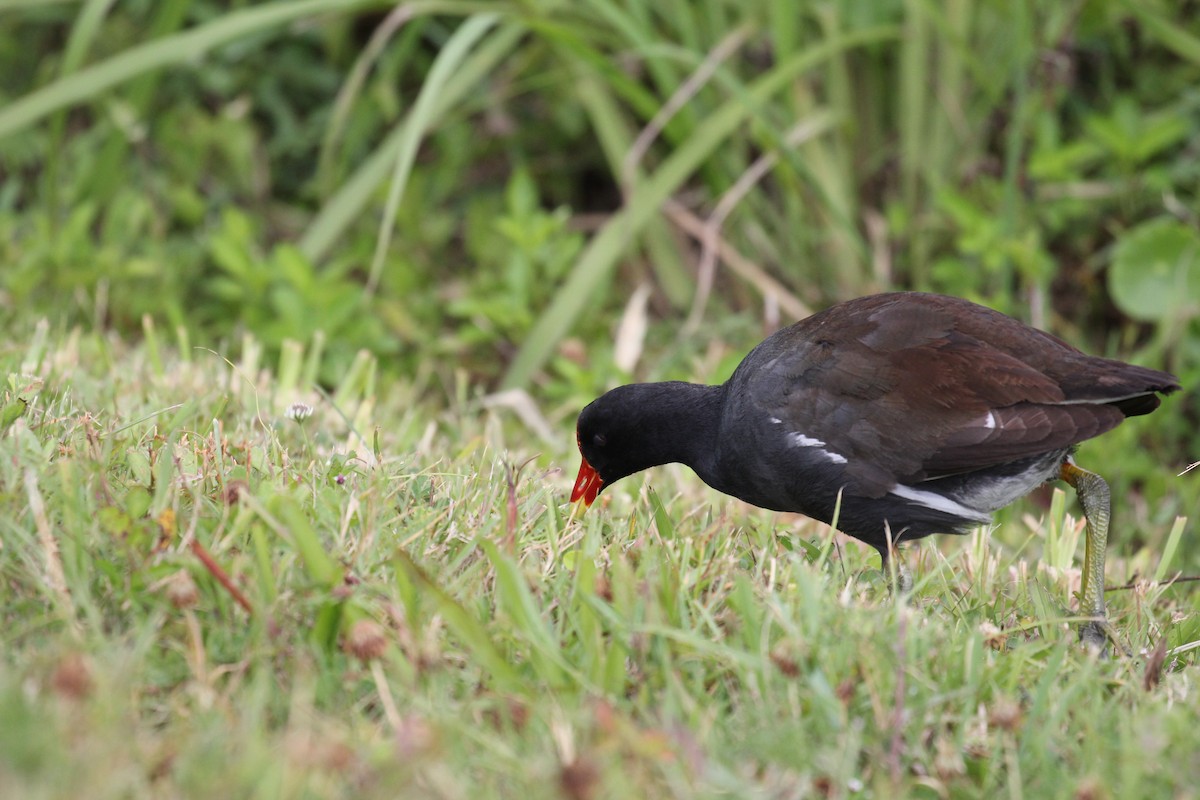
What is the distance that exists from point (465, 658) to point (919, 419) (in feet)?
4.29

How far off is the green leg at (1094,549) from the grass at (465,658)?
0.31ft

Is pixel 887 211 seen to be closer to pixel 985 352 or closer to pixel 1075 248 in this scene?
pixel 1075 248

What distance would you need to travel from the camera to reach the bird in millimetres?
2922

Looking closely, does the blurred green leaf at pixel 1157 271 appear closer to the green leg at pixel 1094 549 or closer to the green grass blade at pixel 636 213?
the green grass blade at pixel 636 213

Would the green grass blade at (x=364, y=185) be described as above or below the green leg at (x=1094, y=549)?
above

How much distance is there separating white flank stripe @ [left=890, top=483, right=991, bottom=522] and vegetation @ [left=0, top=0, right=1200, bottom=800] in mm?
132

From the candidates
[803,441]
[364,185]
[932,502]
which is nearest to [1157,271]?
[932,502]

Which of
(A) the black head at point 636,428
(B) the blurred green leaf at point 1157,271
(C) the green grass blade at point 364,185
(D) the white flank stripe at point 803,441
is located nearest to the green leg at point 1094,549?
(D) the white flank stripe at point 803,441

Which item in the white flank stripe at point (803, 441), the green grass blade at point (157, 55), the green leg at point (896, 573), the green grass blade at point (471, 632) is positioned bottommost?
the green leg at point (896, 573)

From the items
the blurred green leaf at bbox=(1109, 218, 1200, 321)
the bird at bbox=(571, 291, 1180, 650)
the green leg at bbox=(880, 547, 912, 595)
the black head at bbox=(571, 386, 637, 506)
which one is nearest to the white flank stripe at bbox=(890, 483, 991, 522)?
the bird at bbox=(571, 291, 1180, 650)

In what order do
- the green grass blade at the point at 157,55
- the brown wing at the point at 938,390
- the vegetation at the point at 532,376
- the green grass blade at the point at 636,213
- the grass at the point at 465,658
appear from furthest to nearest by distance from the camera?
the green grass blade at the point at 636,213 → the green grass blade at the point at 157,55 → the brown wing at the point at 938,390 → the vegetation at the point at 532,376 → the grass at the point at 465,658

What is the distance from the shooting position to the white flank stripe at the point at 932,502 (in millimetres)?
2955

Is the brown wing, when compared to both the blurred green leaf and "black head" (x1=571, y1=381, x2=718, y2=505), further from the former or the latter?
the blurred green leaf

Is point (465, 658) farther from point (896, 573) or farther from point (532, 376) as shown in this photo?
point (532, 376)
